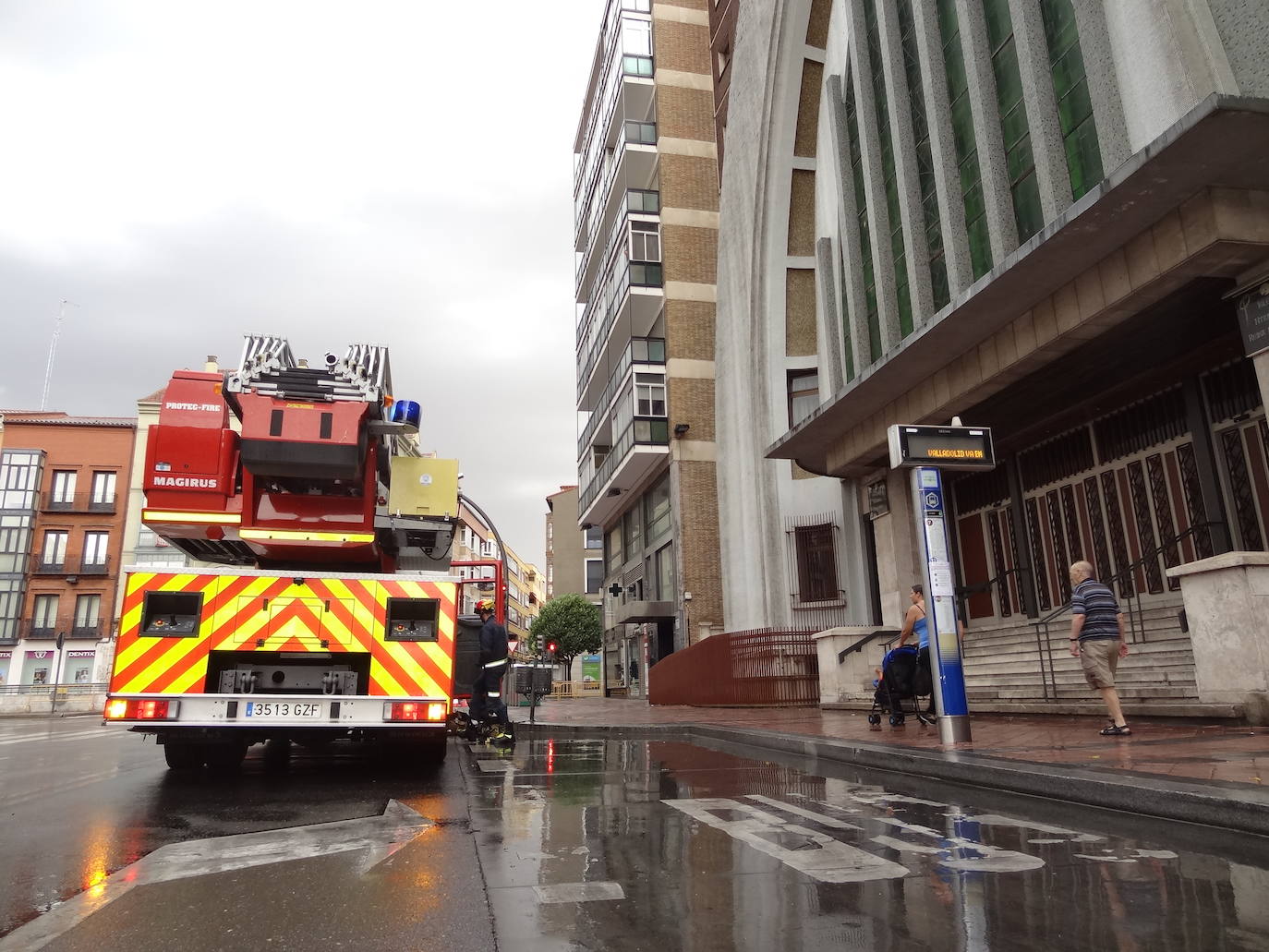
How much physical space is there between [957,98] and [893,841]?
44.9 feet

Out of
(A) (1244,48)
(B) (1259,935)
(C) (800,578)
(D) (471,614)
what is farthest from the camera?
(C) (800,578)

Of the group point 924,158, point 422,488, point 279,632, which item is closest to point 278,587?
point 279,632

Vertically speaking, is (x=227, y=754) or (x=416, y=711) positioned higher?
(x=416, y=711)

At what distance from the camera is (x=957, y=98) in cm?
1470

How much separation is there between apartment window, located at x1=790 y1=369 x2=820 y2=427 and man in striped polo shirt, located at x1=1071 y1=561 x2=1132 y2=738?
16557mm

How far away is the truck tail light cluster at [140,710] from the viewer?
22.4 feet

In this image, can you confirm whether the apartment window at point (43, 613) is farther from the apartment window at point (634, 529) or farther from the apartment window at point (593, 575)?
the apartment window at point (634, 529)

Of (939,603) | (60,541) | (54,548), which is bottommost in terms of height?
(939,603)

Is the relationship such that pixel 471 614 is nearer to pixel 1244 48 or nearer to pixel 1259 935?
pixel 1259 935

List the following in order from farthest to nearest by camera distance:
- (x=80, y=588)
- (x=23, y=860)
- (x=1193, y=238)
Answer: (x=80, y=588)
(x=1193, y=238)
(x=23, y=860)

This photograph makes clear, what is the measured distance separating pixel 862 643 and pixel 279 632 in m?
11.2

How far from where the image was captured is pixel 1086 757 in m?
6.51

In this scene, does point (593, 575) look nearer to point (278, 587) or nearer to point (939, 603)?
point (939, 603)

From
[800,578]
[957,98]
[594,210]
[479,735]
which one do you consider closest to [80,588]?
[594,210]
